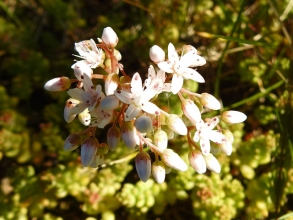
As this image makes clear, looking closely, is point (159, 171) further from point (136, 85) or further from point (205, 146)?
point (136, 85)

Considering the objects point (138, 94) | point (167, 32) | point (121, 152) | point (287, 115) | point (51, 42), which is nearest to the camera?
point (138, 94)

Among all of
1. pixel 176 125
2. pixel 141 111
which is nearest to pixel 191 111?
pixel 176 125

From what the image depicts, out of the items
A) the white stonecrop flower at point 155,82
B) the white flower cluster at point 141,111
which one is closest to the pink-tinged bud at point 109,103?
the white flower cluster at point 141,111

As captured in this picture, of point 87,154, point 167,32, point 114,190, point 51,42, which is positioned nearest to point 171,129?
point 87,154

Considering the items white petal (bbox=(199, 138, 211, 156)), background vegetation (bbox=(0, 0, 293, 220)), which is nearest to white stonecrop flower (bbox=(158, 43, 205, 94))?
white petal (bbox=(199, 138, 211, 156))

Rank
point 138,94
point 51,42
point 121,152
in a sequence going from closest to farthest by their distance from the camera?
point 138,94
point 121,152
point 51,42

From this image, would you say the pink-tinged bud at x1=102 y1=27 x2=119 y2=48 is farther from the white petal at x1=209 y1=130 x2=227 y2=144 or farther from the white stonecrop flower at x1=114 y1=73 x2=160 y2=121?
the white petal at x1=209 y1=130 x2=227 y2=144

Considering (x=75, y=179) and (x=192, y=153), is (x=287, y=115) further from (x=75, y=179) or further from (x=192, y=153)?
(x=75, y=179)
